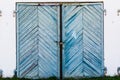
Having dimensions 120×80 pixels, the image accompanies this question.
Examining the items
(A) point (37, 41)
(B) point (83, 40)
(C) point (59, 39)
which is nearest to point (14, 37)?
(A) point (37, 41)

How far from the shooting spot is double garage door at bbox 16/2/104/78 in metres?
9.24

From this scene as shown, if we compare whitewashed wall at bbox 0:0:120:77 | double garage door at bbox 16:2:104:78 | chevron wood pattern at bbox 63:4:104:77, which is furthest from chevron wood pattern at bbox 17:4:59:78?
chevron wood pattern at bbox 63:4:104:77

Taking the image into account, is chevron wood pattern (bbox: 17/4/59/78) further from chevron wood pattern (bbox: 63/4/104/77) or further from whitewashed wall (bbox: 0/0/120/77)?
chevron wood pattern (bbox: 63/4/104/77)

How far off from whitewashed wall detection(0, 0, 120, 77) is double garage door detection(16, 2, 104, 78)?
162mm

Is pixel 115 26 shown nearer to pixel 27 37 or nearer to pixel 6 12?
pixel 27 37

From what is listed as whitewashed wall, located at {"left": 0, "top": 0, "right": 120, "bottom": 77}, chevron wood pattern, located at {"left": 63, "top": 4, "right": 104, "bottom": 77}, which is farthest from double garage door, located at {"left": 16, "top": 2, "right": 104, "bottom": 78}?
whitewashed wall, located at {"left": 0, "top": 0, "right": 120, "bottom": 77}

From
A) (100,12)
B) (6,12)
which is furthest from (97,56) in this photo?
(6,12)

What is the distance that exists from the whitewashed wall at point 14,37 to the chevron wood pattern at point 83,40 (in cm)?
20

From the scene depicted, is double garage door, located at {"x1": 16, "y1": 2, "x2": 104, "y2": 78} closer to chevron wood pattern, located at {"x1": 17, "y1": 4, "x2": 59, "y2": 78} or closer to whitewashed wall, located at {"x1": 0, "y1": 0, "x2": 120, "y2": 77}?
chevron wood pattern, located at {"x1": 17, "y1": 4, "x2": 59, "y2": 78}

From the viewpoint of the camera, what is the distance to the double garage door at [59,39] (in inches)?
364

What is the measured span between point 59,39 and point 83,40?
2.17 ft

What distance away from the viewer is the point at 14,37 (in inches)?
366

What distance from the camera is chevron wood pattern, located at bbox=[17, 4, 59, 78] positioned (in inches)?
364

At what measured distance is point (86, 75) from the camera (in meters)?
9.46
